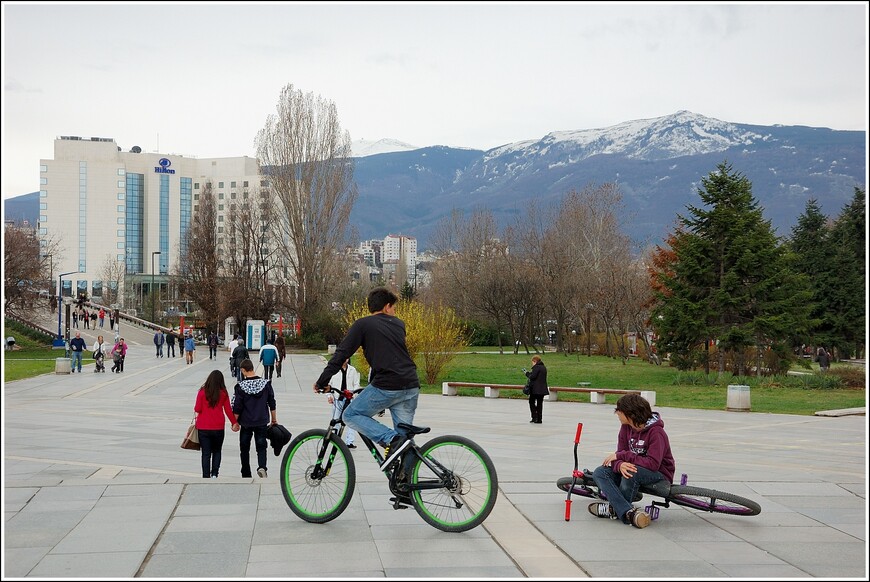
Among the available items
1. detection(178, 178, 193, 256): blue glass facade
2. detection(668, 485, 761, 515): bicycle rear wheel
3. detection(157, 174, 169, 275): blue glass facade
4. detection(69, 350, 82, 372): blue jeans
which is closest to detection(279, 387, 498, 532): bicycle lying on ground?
detection(668, 485, 761, 515): bicycle rear wheel

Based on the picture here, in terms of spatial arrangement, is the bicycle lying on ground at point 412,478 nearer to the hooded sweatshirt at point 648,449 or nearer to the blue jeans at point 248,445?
the hooded sweatshirt at point 648,449

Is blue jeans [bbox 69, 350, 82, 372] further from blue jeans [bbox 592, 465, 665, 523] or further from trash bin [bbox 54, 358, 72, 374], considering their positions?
blue jeans [bbox 592, 465, 665, 523]

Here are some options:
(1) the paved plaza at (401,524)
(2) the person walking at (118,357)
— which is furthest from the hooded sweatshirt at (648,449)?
(2) the person walking at (118,357)

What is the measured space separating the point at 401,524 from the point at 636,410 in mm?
2161

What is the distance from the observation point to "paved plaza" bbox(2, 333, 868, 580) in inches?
242

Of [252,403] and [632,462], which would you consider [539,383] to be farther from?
[632,462]

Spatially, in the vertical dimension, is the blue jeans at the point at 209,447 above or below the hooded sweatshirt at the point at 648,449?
below

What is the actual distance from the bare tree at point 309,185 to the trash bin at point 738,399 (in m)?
44.6

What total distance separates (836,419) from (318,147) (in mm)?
50769

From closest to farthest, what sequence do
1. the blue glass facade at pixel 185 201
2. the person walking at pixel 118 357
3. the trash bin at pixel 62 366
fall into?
the trash bin at pixel 62 366
the person walking at pixel 118 357
the blue glass facade at pixel 185 201

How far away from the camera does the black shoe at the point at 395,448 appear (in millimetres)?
7105

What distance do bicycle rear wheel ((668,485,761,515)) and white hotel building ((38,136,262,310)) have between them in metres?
167

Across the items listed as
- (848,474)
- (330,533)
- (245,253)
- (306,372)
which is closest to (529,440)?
(848,474)

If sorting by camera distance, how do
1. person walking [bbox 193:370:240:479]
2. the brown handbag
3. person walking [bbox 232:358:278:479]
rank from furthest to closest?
person walking [bbox 232:358:278:479]
the brown handbag
person walking [bbox 193:370:240:479]
